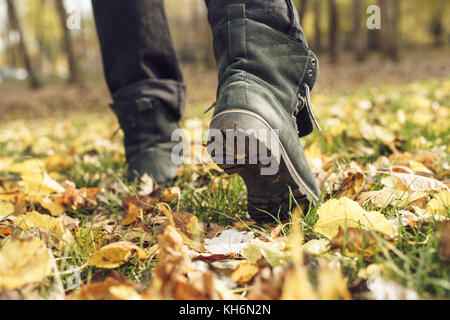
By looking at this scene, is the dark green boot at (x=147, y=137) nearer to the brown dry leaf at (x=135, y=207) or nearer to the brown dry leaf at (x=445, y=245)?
the brown dry leaf at (x=135, y=207)

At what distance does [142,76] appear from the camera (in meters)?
1.59

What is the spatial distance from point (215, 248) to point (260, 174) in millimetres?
227

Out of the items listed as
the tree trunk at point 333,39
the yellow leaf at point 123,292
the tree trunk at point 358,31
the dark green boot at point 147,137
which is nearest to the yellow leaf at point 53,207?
the dark green boot at point 147,137

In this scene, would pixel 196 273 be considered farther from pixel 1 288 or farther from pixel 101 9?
pixel 101 9

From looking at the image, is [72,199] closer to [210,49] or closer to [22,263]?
[22,263]

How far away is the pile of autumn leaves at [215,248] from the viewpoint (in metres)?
0.66

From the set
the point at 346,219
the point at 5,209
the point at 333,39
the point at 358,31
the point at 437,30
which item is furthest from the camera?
the point at 437,30

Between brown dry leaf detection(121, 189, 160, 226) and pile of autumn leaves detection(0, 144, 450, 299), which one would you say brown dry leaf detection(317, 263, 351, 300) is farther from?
brown dry leaf detection(121, 189, 160, 226)

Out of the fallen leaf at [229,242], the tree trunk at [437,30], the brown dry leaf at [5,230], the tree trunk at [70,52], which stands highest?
the tree trunk at [437,30]

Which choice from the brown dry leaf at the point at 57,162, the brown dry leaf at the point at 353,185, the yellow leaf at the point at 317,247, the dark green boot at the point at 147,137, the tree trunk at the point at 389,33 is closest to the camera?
the yellow leaf at the point at 317,247

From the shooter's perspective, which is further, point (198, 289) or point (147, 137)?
point (147, 137)

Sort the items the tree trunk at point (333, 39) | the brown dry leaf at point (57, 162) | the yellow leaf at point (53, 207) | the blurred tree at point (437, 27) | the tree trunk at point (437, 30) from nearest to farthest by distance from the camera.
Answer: the yellow leaf at point (53, 207)
the brown dry leaf at point (57, 162)
the tree trunk at point (333, 39)
the blurred tree at point (437, 27)
the tree trunk at point (437, 30)

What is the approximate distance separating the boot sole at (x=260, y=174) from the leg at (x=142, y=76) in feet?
2.03

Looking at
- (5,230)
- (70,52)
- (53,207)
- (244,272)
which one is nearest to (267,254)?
(244,272)
